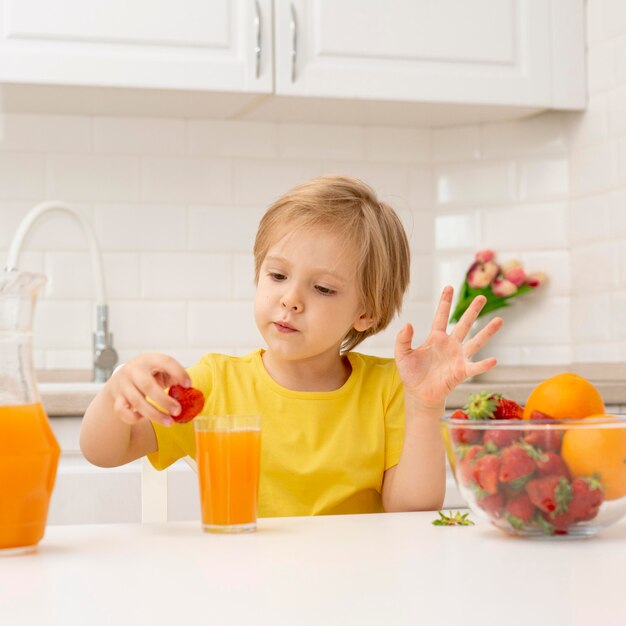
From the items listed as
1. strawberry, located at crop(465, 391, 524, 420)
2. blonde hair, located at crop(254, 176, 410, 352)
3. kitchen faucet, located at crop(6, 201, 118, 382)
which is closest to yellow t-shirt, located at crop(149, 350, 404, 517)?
blonde hair, located at crop(254, 176, 410, 352)

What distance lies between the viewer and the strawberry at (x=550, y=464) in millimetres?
815

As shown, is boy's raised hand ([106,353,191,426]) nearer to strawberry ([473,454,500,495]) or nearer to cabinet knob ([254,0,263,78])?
strawberry ([473,454,500,495])

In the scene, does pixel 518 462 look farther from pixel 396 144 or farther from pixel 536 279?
pixel 396 144

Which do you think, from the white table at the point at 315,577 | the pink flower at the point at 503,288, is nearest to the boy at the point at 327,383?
the white table at the point at 315,577

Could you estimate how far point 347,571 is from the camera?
722 mm

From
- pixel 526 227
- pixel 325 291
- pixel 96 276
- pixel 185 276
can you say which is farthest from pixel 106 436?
pixel 526 227

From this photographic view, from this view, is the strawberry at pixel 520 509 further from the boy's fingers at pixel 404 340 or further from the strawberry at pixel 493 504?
the boy's fingers at pixel 404 340

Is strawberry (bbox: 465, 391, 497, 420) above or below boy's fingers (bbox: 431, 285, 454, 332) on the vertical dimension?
below

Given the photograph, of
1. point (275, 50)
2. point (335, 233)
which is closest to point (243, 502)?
point (335, 233)

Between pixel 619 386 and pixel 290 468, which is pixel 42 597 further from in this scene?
pixel 619 386

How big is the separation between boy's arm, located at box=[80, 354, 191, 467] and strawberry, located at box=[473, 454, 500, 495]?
0.27 m

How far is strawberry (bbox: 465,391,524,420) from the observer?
2.87 feet

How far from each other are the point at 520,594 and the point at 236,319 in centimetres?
200

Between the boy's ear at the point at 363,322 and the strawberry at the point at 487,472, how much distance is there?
0.67 meters
